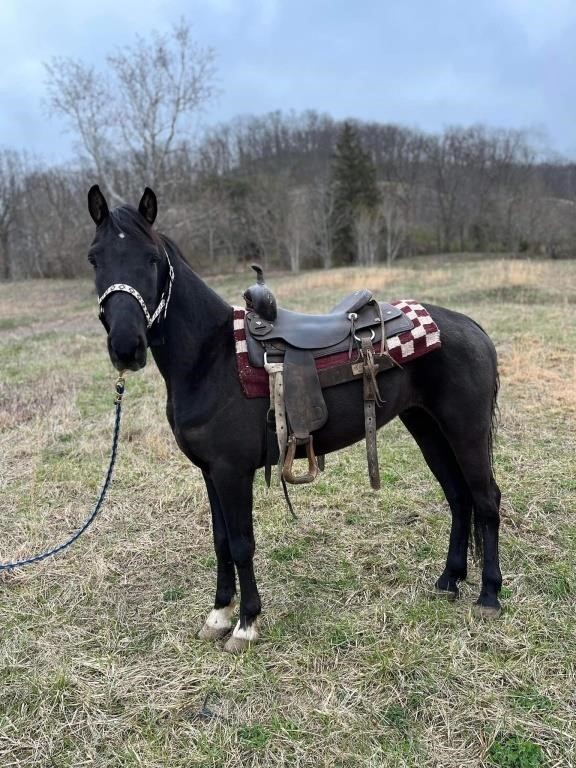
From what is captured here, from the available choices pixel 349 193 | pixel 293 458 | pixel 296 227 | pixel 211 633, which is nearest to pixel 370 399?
pixel 293 458

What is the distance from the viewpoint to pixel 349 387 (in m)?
2.73

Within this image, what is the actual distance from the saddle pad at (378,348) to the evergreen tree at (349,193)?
1566 inches

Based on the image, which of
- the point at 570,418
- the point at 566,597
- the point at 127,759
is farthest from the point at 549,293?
the point at 127,759

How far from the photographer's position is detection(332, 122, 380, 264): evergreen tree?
41.2 metres

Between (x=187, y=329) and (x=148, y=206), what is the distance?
0.60m

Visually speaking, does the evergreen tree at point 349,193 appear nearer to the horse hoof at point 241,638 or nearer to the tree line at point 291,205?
the tree line at point 291,205

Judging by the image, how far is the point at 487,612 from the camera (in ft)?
9.52

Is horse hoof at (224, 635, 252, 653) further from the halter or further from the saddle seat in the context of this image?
the halter

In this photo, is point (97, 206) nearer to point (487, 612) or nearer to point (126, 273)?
point (126, 273)

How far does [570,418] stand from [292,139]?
2644 inches

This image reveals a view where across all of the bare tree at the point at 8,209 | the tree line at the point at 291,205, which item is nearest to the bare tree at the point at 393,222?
the tree line at the point at 291,205

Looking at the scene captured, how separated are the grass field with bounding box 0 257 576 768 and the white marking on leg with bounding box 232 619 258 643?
0.07 m

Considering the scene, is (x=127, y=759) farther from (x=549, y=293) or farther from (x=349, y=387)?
(x=549, y=293)

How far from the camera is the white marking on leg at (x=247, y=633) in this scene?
2783 mm
